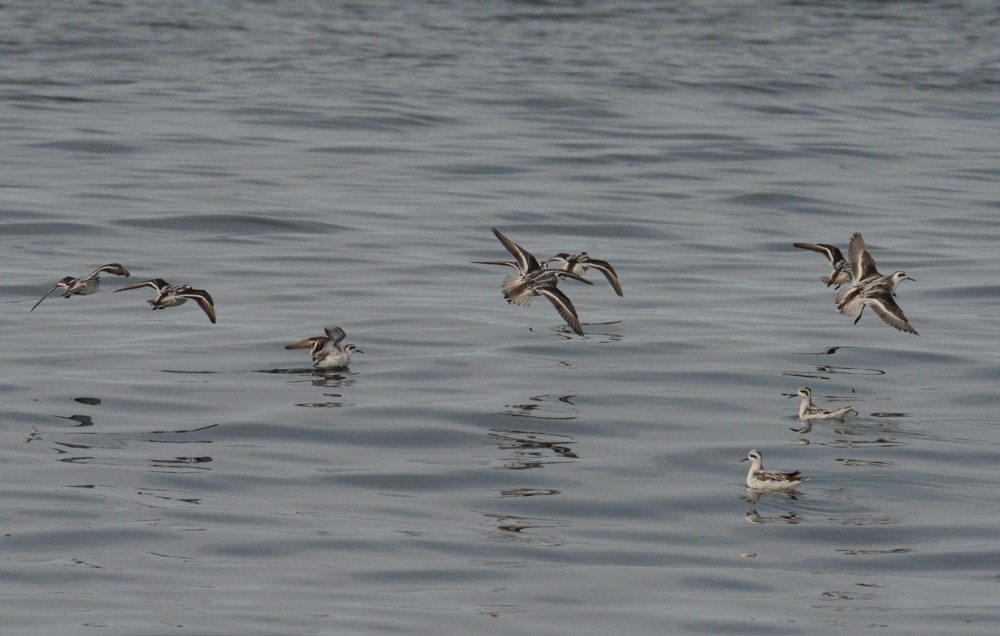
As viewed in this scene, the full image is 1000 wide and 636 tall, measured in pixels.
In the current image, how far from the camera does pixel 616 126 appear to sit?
4425cm

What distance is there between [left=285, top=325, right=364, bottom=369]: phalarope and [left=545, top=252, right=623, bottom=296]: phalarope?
4531mm

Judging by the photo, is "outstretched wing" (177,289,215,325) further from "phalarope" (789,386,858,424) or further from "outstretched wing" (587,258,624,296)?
"phalarope" (789,386,858,424)

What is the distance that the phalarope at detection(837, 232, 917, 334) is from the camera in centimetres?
2084

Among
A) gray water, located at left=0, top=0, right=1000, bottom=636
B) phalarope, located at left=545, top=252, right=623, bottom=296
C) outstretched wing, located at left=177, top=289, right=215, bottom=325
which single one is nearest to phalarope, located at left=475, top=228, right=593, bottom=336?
gray water, located at left=0, top=0, right=1000, bottom=636

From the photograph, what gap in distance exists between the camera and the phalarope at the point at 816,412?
1778 centimetres

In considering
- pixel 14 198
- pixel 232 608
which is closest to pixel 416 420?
pixel 232 608

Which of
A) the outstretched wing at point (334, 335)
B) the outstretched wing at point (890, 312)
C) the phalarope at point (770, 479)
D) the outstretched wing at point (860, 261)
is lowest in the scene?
the phalarope at point (770, 479)

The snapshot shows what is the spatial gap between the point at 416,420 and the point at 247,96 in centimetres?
3081

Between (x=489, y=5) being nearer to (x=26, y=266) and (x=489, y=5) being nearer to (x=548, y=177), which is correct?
(x=548, y=177)

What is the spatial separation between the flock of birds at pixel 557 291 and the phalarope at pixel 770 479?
1426 mm

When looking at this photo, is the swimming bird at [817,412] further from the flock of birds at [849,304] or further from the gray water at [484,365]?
the gray water at [484,365]

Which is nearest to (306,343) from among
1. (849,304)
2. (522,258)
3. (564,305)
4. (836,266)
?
(564,305)

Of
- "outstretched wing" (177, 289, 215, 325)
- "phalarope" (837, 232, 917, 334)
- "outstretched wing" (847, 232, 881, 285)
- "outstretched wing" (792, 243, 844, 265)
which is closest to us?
"outstretched wing" (177, 289, 215, 325)

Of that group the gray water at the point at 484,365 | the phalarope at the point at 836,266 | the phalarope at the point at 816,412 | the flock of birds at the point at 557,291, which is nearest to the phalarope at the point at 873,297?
the flock of birds at the point at 557,291
